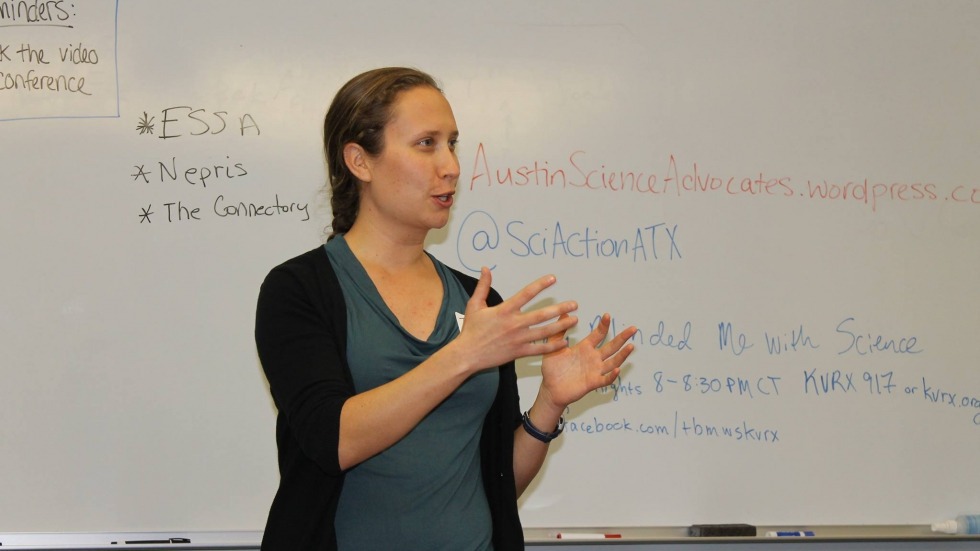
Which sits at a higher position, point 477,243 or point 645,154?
point 645,154

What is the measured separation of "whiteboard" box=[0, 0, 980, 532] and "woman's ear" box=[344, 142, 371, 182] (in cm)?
78

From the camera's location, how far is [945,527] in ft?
7.69

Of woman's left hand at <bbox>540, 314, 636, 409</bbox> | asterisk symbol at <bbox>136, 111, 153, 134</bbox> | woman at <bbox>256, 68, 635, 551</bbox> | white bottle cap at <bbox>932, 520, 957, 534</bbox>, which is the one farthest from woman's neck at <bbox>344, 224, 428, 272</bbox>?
white bottle cap at <bbox>932, 520, 957, 534</bbox>

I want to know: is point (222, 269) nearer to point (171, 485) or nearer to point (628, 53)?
point (171, 485)

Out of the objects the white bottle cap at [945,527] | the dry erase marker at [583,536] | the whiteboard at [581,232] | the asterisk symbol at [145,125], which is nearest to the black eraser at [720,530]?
the whiteboard at [581,232]

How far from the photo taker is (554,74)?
2.28 metres

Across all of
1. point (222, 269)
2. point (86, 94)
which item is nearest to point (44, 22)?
point (86, 94)

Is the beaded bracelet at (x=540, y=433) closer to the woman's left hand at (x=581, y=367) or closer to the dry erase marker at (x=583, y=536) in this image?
the woman's left hand at (x=581, y=367)

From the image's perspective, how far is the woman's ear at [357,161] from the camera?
56.4 inches

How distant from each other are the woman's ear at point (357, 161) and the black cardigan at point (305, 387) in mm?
145

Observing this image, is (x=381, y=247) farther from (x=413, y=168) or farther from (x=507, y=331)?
(x=507, y=331)

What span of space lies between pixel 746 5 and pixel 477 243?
90cm

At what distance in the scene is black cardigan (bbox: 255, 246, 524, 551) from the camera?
1.21 m

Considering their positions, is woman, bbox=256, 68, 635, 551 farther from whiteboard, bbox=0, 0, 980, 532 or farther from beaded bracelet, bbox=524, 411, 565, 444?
whiteboard, bbox=0, 0, 980, 532
